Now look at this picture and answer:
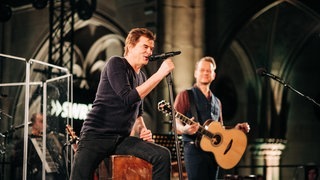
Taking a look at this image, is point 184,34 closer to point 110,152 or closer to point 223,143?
point 223,143

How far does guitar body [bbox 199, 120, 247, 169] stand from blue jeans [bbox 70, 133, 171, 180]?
1.98m

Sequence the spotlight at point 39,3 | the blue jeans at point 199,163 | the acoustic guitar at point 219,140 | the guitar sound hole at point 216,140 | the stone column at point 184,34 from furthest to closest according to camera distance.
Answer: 1. the spotlight at point 39,3
2. the stone column at point 184,34
3. the guitar sound hole at point 216,140
4. the acoustic guitar at point 219,140
5. the blue jeans at point 199,163

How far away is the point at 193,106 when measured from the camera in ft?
23.7

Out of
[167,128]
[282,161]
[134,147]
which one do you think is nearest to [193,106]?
[134,147]

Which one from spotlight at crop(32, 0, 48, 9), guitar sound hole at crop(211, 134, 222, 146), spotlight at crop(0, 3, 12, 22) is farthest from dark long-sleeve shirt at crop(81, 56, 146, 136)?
spotlight at crop(0, 3, 12, 22)

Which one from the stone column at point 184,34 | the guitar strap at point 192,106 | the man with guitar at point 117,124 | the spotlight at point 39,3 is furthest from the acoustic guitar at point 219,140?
the spotlight at point 39,3

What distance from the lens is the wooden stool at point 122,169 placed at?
18.5 ft

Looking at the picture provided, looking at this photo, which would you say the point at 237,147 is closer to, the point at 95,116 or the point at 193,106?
the point at 193,106

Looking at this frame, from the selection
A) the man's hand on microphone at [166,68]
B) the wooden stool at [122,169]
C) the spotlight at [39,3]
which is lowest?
the wooden stool at [122,169]

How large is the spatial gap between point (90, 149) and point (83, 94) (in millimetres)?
10761

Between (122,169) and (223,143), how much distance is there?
2208 millimetres

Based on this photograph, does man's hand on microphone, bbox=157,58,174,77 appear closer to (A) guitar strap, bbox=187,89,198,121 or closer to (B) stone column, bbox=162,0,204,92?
(A) guitar strap, bbox=187,89,198,121

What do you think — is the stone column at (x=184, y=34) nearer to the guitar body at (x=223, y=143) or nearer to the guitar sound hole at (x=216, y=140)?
the guitar body at (x=223, y=143)

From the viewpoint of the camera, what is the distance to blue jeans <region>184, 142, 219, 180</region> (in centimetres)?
687
